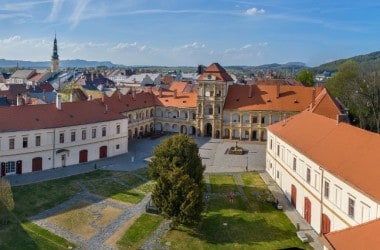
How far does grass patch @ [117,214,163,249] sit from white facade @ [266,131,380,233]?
11440mm

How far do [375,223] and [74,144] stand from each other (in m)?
35.6

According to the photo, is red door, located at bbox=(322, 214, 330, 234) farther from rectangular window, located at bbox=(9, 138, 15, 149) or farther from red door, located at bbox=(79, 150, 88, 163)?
rectangular window, located at bbox=(9, 138, 15, 149)

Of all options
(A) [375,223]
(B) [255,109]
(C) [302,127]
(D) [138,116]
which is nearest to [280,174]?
(C) [302,127]

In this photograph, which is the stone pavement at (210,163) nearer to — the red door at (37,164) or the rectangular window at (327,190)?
the red door at (37,164)

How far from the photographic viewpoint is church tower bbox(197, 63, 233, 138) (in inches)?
2552

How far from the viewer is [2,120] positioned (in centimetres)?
4259

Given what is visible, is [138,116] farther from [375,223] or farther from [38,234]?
[375,223]

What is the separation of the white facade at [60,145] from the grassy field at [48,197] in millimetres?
5001

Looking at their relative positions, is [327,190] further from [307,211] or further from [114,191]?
[114,191]

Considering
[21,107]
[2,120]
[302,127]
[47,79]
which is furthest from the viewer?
[47,79]

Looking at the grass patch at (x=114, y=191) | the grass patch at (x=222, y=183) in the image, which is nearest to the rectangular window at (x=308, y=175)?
the grass patch at (x=222, y=183)

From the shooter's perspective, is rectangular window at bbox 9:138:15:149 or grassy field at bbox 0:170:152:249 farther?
rectangular window at bbox 9:138:15:149

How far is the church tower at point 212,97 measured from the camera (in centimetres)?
6481

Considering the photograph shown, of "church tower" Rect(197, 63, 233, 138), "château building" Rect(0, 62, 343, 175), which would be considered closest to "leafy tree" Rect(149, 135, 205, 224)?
"château building" Rect(0, 62, 343, 175)
